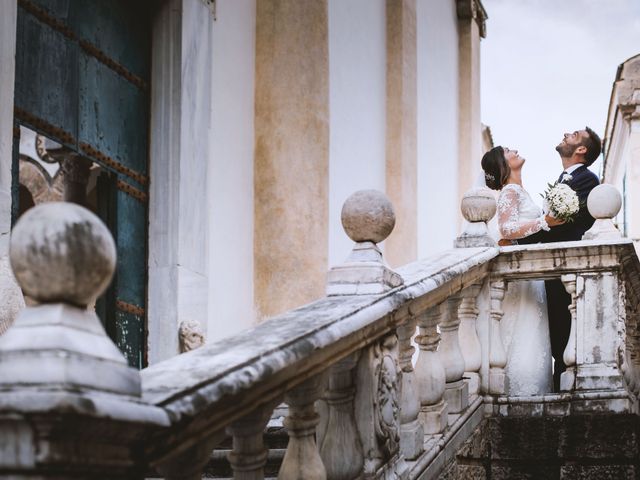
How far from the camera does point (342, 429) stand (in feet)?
12.1

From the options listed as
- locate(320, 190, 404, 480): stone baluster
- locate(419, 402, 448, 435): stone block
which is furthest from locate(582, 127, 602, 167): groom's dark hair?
locate(320, 190, 404, 480): stone baluster

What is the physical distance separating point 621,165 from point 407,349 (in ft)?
66.9

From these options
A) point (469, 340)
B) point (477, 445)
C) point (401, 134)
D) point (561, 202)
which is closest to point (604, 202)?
point (561, 202)

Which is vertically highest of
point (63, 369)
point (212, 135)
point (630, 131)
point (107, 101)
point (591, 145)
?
point (630, 131)

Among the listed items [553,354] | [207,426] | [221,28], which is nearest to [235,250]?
[221,28]

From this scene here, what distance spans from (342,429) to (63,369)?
5.62 feet

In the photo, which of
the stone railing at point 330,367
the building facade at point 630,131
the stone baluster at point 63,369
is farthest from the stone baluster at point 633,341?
the building facade at point 630,131

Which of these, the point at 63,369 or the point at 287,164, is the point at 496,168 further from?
the point at 63,369

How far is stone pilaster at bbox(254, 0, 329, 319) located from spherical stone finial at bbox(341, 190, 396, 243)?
4.39 meters

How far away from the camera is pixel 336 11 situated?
9.91 metres

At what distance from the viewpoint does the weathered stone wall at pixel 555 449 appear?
5145 millimetres

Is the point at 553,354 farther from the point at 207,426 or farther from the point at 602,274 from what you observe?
the point at 207,426

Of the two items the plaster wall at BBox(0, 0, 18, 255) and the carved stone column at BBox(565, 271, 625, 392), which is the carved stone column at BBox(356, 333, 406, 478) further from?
the plaster wall at BBox(0, 0, 18, 255)

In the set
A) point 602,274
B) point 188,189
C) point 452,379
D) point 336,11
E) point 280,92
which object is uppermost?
point 336,11
